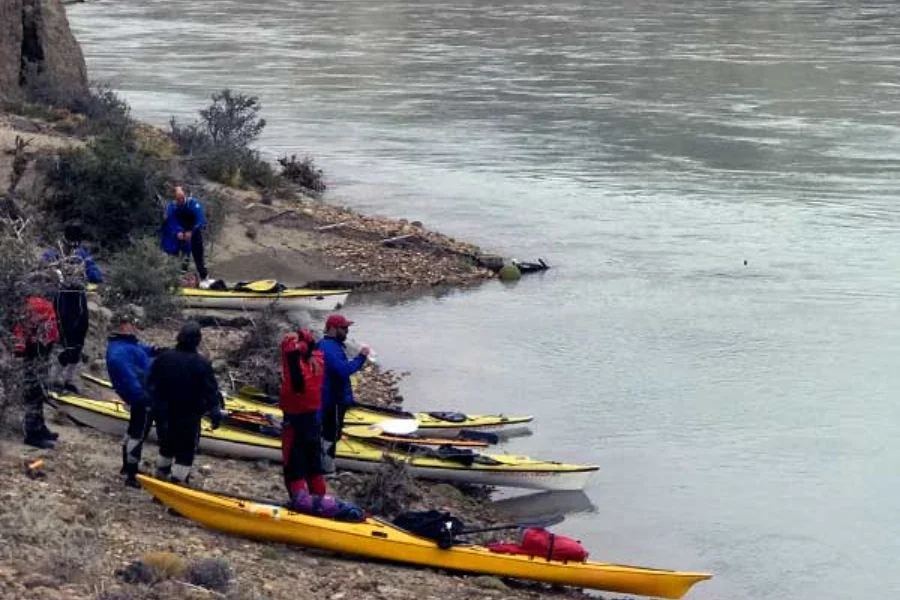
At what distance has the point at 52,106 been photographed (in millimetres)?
24922

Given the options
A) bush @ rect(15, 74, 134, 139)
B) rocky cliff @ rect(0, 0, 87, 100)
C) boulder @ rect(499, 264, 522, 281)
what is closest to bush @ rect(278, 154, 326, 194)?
bush @ rect(15, 74, 134, 139)

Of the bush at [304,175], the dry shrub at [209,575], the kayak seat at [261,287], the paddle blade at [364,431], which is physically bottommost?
the dry shrub at [209,575]

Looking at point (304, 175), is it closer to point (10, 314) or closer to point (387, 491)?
point (387, 491)

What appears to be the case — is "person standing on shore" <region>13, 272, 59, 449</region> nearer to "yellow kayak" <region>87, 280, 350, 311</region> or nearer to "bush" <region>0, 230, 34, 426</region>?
"bush" <region>0, 230, 34, 426</region>

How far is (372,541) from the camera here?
10.9m

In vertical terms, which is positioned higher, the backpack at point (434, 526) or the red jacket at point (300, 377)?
the red jacket at point (300, 377)

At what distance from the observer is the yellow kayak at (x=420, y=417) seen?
45.6 ft

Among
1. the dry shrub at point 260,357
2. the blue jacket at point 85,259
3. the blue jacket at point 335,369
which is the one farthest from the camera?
the dry shrub at point 260,357

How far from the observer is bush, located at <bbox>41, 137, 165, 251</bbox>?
63.9 feet

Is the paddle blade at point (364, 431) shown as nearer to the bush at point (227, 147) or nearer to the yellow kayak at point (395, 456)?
the yellow kayak at point (395, 456)

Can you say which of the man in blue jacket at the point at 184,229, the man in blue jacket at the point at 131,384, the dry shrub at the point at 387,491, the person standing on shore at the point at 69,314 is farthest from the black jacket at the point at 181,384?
the man in blue jacket at the point at 184,229

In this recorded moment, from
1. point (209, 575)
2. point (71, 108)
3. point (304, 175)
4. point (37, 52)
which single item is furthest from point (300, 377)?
point (37, 52)

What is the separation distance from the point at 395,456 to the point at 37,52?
1529 centimetres

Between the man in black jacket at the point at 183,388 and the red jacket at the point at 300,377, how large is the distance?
47 centimetres
